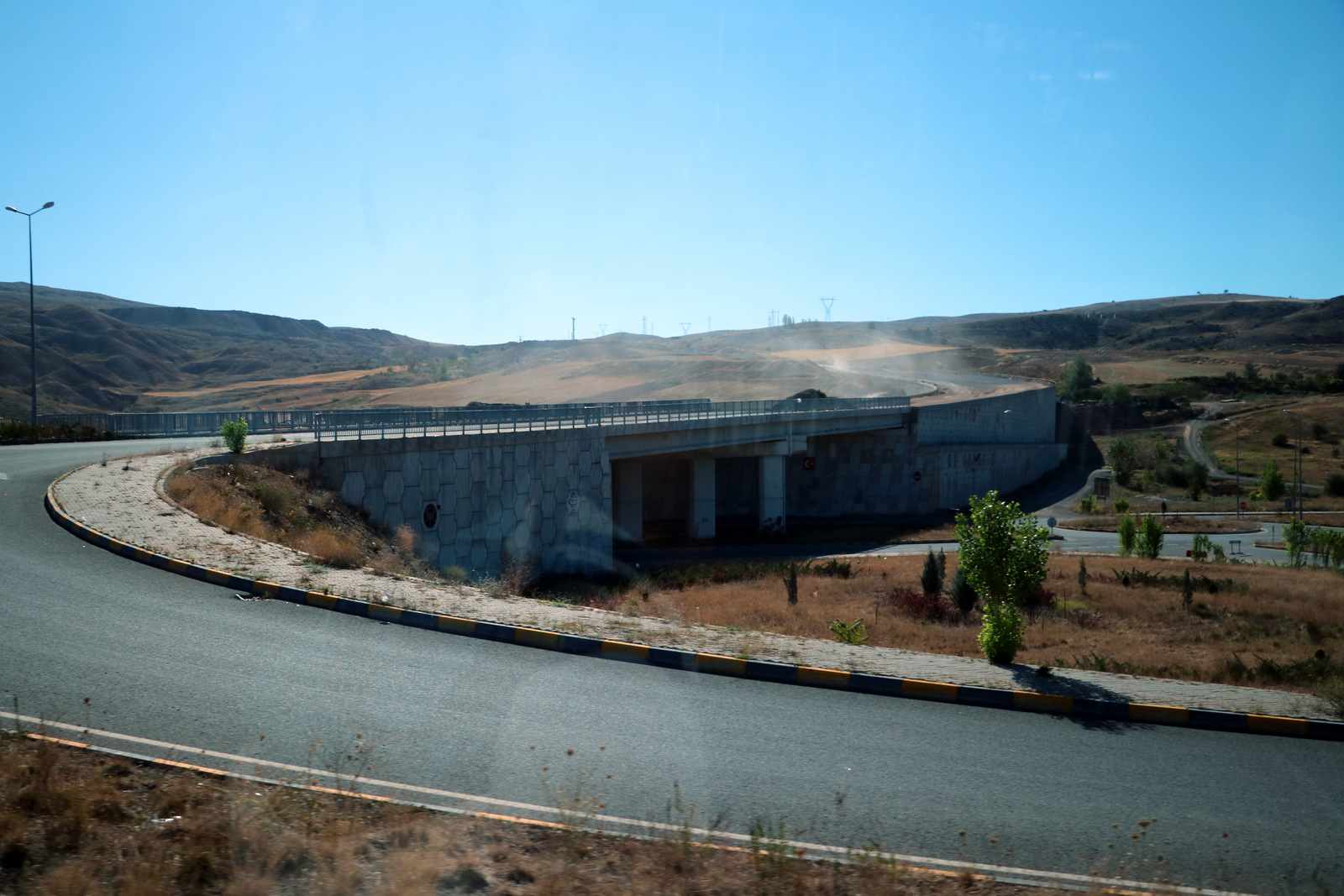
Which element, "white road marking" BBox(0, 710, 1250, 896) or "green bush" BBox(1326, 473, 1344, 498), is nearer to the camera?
"white road marking" BBox(0, 710, 1250, 896)

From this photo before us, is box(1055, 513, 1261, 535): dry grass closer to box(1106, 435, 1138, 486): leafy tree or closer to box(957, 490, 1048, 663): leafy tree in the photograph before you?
box(1106, 435, 1138, 486): leafy tree

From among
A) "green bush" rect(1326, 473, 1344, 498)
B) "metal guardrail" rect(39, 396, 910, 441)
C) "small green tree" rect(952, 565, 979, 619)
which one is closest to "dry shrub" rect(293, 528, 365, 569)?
"metal guardrail" rect(39, 396, 910, 441)

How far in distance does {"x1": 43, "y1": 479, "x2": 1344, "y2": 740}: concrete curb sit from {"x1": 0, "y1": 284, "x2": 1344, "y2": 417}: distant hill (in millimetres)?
61450

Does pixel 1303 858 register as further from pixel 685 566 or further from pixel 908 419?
pixel 908 419

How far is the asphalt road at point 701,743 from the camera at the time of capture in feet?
20.6

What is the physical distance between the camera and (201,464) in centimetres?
2247

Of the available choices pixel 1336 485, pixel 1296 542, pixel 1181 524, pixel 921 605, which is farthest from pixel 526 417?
pixel 1336 485

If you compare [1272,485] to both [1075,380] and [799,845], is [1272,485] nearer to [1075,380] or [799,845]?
[1075,380]

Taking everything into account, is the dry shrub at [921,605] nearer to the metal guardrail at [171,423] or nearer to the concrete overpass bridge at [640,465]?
the concrete overpass bridge at [640,465]

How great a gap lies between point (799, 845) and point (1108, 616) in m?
20.4

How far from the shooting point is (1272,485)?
61.7 metres

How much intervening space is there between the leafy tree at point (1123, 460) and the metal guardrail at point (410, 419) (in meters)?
38.9

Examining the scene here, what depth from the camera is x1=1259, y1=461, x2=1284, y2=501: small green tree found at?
202 ft

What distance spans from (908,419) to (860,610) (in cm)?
3876
